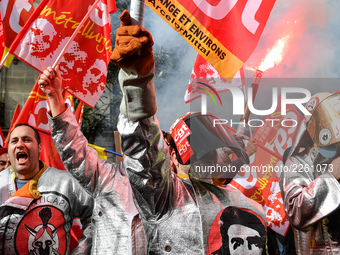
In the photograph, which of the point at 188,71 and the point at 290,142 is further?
the point at 188,71

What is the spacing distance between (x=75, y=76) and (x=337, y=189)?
2948 millimetres

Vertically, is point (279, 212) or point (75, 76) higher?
point (75, 76)

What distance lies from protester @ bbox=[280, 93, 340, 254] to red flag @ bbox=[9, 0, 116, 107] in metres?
2.34

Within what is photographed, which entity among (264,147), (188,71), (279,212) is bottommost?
(279,212)

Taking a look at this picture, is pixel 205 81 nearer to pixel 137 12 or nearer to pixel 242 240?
pixel 242 240

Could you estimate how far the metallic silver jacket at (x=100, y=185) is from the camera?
4.07 m

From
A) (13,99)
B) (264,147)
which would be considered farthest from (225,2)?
(13,99)

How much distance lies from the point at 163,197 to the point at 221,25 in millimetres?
1915

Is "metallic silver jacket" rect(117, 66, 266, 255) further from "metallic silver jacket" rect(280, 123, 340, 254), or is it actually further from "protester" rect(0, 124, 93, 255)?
"protester" rect(0, 124, 93, 255)

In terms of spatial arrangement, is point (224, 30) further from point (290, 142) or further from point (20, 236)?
point (20, 236)

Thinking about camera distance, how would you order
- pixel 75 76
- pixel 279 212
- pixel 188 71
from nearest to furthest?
pixel 279 212 < pixel 75 76 < pixel 188 71

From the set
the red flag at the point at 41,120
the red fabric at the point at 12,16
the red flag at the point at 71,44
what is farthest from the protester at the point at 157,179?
the red fabric at the point at 12,16

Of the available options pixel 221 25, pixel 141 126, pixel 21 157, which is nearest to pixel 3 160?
pixel 21 157

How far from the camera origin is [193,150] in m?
4.54
